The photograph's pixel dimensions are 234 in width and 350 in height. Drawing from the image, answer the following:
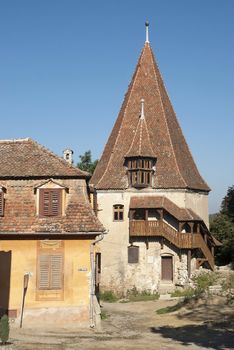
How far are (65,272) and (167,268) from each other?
58.9ft

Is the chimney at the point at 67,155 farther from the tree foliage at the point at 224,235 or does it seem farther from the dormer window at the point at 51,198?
the tree foliage at the point at 224,235

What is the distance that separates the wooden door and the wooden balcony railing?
59.7 inches

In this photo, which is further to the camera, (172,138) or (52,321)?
(172,138)

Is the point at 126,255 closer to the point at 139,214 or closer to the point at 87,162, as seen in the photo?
the point at 139,214

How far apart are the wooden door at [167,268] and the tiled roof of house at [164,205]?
343 cm

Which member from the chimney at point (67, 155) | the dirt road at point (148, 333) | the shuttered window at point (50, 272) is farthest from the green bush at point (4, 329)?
the chimney at point (67, 155)

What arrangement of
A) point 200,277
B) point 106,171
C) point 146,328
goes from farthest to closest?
point 106,171 < point 200,277 < point 146,328

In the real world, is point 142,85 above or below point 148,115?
above

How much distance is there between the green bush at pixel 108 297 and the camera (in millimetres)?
36859

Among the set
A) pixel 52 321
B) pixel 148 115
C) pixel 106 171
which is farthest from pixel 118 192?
pixel 52 321

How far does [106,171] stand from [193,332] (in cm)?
1961

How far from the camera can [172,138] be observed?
41.0 meters

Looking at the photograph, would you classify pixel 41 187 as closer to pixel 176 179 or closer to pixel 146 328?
pixel 146 328

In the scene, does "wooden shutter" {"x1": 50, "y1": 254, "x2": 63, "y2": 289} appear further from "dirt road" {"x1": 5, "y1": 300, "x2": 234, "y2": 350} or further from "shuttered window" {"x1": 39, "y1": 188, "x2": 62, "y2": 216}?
"shuttered window" {"x1": 39, "y1": 188, "x2": 62, "y2": 216}
